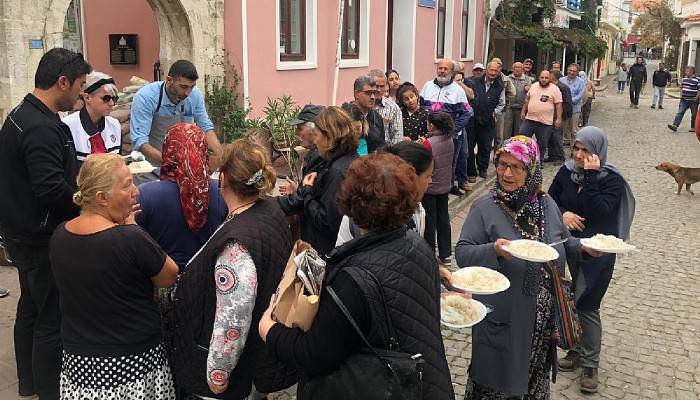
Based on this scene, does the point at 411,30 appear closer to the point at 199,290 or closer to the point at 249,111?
the point at 249,111

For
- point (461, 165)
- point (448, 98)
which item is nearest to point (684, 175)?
point (461, 165)

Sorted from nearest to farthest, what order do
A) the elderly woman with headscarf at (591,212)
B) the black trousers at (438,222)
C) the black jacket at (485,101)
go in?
the elderly woman with headscarf at (591,212), the black trousers at (438,222), the black jacket at (485,101)

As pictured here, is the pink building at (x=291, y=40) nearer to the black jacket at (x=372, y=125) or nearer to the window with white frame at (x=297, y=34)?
the window with white frame at (x=297, y=34)

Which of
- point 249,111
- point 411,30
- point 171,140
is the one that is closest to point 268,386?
point 171,140

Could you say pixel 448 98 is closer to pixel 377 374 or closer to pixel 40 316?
pixel 40 316

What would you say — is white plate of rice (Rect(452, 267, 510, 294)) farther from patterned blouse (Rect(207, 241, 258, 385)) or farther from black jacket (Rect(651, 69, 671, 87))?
black jacket (Rect(651, 69, 671, 87))

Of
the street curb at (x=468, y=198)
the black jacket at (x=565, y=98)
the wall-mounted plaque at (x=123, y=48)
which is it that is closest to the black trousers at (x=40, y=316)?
the street curb at (x=468, y=198)

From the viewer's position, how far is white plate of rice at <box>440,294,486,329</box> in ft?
9.82

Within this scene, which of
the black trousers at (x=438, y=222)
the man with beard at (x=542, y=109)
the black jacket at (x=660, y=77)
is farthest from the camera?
the black jacket at (x=660, y=77)

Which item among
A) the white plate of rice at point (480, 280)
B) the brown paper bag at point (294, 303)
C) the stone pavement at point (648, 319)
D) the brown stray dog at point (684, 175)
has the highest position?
the brown paper bag at point (294, 303)

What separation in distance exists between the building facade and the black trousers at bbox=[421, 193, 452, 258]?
4341 millimetres

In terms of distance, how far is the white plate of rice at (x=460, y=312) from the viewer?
2.99 metres

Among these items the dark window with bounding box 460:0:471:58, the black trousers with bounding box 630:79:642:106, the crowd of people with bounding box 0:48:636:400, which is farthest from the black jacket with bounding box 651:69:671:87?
the crowd of people with bounding box 0:48:636:400

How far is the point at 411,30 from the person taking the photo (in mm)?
15148
